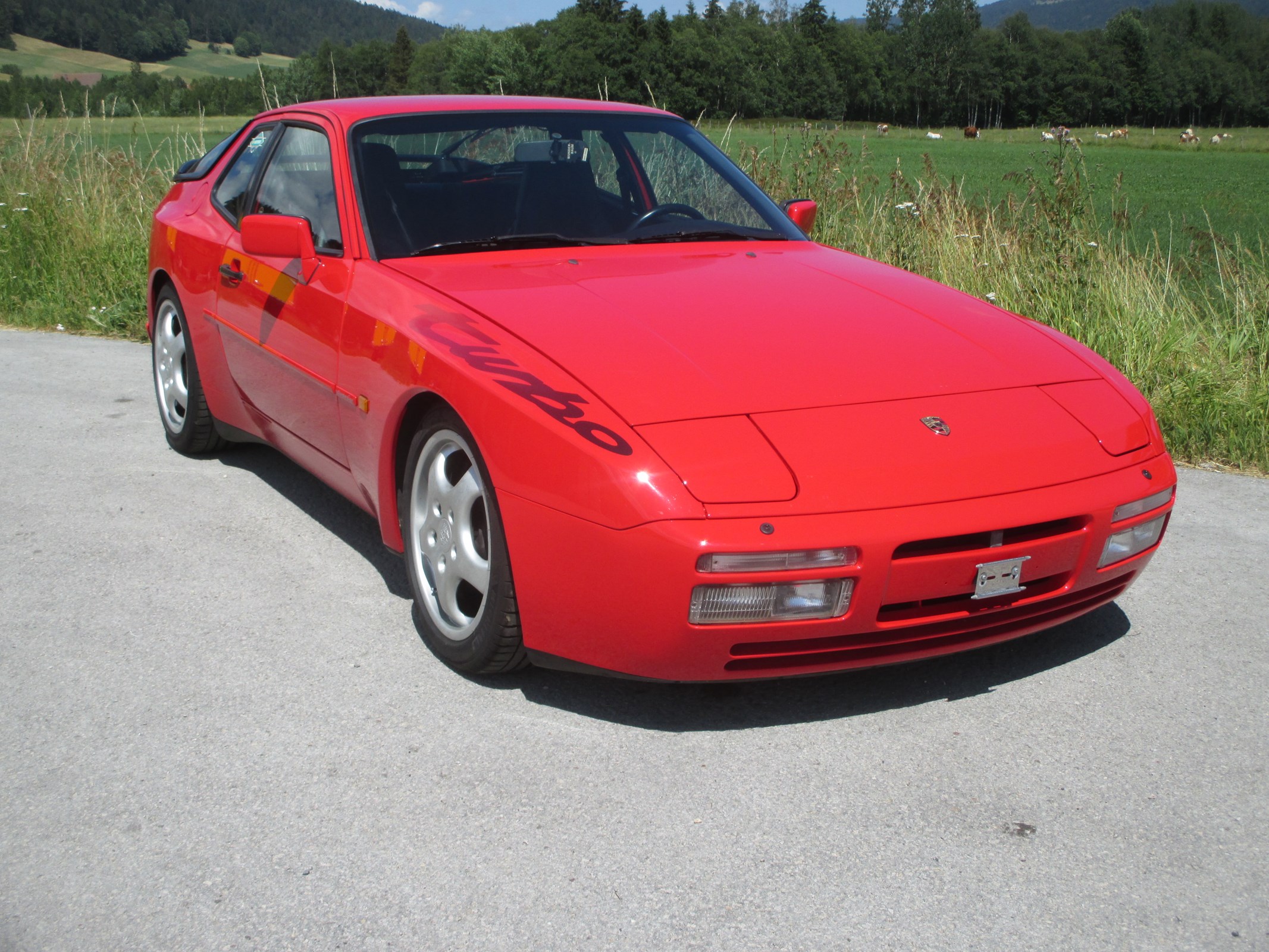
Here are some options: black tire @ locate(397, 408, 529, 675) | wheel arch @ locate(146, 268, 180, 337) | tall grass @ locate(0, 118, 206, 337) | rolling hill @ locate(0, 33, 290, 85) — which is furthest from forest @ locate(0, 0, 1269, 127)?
black tire @ locate(397, 408, 529, 675)

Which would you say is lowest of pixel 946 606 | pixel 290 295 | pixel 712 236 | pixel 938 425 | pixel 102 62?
pixel 946 606

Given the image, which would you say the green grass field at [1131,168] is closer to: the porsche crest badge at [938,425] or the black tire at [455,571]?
the porsche crest badge at [938,425]

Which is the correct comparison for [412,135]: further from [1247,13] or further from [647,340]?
[1247,13]

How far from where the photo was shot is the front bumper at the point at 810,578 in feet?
7.86

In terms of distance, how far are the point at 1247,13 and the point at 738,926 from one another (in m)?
153

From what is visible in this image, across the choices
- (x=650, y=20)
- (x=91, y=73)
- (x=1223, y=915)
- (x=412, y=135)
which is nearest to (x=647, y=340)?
(x=412, y=135)

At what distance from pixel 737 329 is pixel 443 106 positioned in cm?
154

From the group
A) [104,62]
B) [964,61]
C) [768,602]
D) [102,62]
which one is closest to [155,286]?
[768,602]

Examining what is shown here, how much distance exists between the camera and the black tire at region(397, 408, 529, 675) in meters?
2.75

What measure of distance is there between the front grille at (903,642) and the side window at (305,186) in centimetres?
187

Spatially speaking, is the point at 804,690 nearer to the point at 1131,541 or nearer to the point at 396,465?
the point at 1131,541

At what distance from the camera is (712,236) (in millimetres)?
3922

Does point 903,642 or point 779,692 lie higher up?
point 903,642

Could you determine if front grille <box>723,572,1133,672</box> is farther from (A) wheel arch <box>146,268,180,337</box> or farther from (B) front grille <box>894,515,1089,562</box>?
(A) wheel arch <box>146,268,180,337</box>
